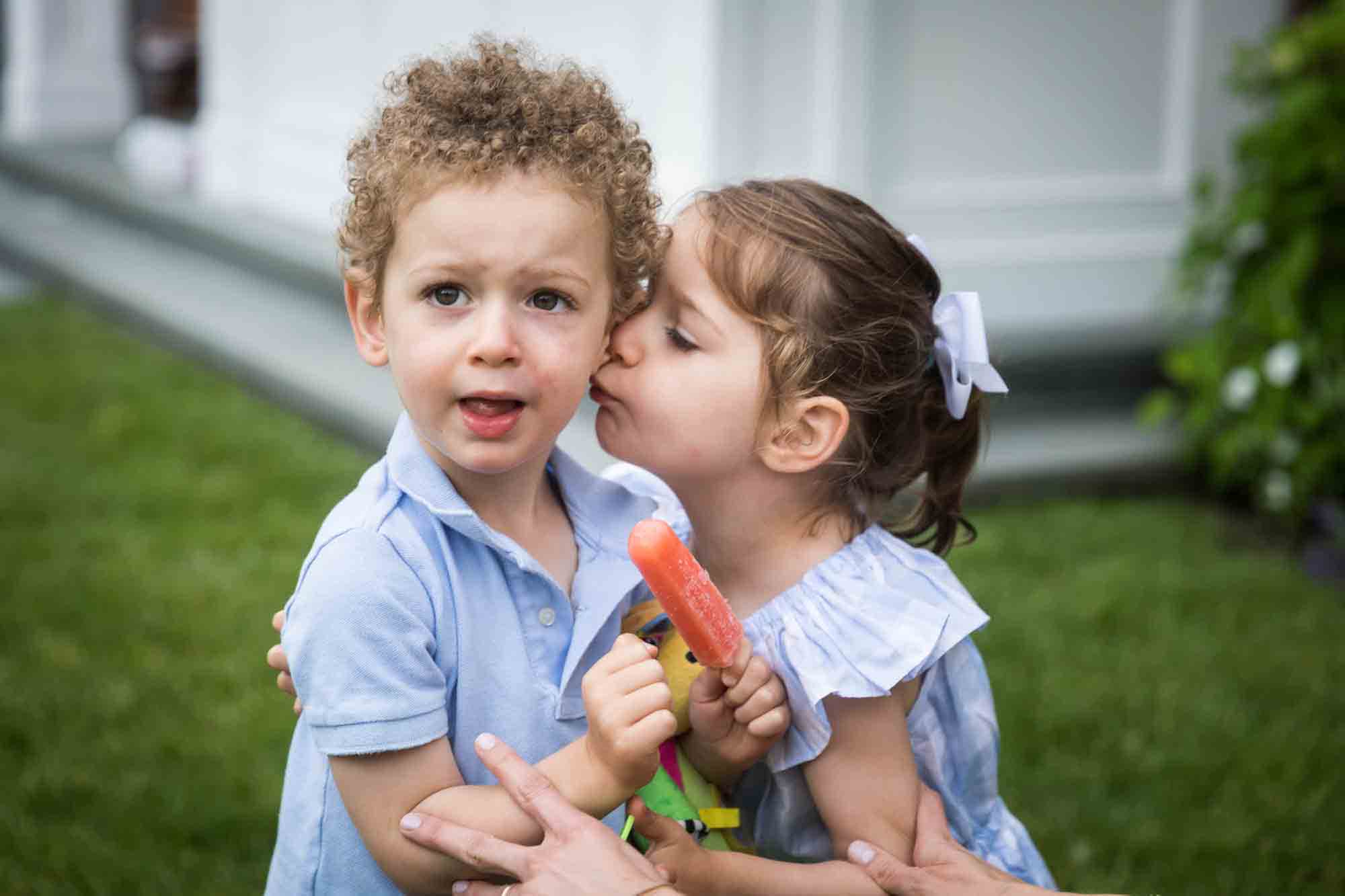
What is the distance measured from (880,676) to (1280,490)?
11.6 feet

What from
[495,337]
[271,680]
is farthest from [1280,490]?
[495,337]

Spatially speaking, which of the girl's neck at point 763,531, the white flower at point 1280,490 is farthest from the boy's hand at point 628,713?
the white flower at point 1280,490

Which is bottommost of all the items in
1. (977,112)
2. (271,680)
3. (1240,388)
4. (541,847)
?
(271,680)

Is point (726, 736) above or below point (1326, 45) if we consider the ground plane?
below

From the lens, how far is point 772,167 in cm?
493

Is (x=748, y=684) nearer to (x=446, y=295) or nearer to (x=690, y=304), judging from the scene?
(x=690, y=304)

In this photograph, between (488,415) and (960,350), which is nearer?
(488,415)

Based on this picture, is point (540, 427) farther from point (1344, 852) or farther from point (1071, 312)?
point (1071, 312)

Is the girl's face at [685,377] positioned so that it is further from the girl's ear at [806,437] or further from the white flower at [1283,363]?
the white flower at [1283,363]

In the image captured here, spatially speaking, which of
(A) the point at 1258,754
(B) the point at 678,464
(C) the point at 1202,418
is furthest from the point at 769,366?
(C) the point at 1202,418

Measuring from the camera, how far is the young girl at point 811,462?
6.25 ft

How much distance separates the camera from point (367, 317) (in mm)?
1853

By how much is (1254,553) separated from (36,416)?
4585 millimetres

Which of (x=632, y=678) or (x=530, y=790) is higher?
(x=632, y=678)
